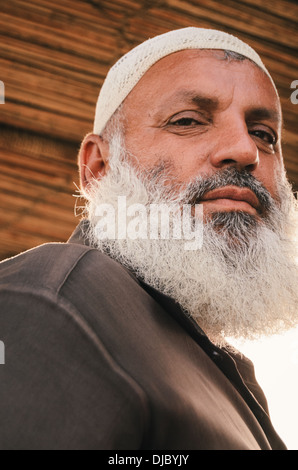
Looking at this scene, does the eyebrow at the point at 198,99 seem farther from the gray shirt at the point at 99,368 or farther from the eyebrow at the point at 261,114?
the gray shirt at the point at 99,368

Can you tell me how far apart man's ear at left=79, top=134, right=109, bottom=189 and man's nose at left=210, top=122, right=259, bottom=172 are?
1.23 ft

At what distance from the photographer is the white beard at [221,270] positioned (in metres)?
1.19

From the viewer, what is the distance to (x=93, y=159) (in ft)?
5.24

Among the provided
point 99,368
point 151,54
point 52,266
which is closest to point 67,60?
point 151,54

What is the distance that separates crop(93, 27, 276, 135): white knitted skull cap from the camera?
157 cm

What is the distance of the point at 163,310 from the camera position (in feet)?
3.23

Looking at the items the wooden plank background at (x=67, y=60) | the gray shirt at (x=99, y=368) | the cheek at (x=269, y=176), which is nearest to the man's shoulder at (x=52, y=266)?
the gray shirt at (x=99, y=368)

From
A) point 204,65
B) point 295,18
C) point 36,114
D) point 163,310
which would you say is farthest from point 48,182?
point 163,310

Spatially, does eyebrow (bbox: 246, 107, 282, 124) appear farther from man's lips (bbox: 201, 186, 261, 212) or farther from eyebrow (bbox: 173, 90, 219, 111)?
man's lips (bbox: 201, 186, 261, 212)

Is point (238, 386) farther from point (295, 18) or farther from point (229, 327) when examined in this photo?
point (295, 18)

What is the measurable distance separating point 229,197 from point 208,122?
0.26 meters

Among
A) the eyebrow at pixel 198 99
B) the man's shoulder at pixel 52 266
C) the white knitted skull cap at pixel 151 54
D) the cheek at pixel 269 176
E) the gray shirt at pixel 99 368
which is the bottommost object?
the gray shirt at pixel 99 368

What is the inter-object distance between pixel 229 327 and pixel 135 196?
41 centimetres

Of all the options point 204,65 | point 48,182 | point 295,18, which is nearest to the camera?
point 204,65
